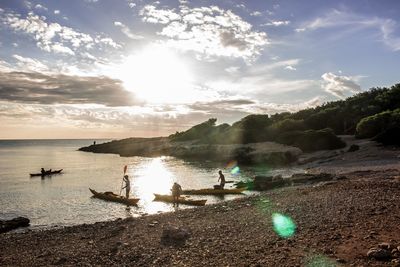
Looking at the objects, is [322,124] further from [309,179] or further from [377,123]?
[309,179]

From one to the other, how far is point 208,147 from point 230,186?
63579mm

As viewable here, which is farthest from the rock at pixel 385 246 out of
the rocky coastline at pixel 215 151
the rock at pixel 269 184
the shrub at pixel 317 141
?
the shrub at pixel 317 141

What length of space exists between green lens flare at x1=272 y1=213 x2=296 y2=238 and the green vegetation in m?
53.6

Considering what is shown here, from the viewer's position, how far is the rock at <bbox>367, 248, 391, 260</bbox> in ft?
44.1

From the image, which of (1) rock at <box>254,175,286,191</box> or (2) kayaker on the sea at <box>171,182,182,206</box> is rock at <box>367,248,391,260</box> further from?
(1) rock at <box>254,175,286,191</box>

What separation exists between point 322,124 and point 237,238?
90402mm

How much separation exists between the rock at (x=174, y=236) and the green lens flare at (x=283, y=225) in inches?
186

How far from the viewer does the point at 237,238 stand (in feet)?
60.4

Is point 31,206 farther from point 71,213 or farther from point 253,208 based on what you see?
point 253,208

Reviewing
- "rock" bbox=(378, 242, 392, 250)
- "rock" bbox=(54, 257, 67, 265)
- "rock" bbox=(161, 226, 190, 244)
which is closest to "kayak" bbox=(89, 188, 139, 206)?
"rock" bbox=(161, 226, 190, 244)

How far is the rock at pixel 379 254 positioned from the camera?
44.1 feet

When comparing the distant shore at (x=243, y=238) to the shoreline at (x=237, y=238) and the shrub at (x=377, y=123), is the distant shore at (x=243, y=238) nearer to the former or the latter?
the shoreline at (x=237, y=238)

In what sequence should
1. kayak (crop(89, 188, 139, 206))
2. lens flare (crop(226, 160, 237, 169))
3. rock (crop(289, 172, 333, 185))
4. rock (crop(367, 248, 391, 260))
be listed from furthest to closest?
lens flare (crop(226, 160, 237, 169)) → rock (crop(289, 172, 333, 185)) → kayak (crop(89, 188, 139, 206)) → rock (crop(367, 248, 391, 260))

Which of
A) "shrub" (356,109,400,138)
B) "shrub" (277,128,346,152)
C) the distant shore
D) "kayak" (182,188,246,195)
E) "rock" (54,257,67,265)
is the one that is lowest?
"kayak" (182,188,246,195)
